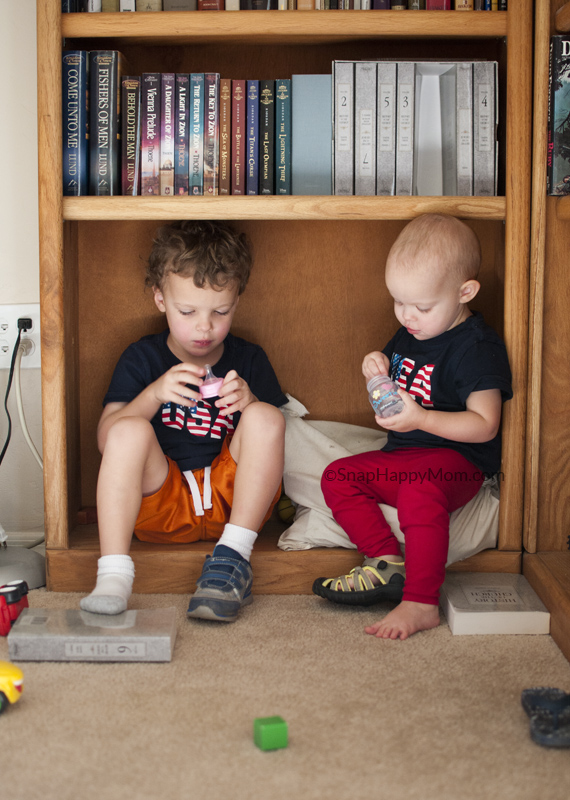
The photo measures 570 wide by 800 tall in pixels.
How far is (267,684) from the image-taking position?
93 cm

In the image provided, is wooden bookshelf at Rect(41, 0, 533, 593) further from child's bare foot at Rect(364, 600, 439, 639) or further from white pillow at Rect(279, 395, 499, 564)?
child's bare foot at Rect(364, 600, 439, 639)

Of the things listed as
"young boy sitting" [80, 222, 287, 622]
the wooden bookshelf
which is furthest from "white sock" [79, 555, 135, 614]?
the wooden bookshelf

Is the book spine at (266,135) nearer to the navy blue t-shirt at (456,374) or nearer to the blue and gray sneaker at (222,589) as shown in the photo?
the navy blue t-shirt at (456,374)

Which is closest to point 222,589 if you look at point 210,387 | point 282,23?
point 210,387

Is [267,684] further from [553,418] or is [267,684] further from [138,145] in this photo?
[138,145]

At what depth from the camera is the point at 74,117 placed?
1208mm

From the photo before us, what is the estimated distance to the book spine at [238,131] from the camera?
1.25m

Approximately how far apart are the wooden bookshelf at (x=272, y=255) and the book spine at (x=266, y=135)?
7 centimetres

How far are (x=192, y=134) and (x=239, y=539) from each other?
670 millimetres

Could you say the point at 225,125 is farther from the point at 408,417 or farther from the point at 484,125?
the point at 408,417

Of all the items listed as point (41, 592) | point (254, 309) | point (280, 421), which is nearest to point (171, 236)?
point (254, 309)

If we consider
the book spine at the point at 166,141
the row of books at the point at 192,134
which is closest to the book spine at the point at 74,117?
the row of books at the point at 192,134

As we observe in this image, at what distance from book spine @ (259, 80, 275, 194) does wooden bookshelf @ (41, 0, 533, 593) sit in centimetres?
7

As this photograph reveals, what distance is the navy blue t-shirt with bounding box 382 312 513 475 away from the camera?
118cm
